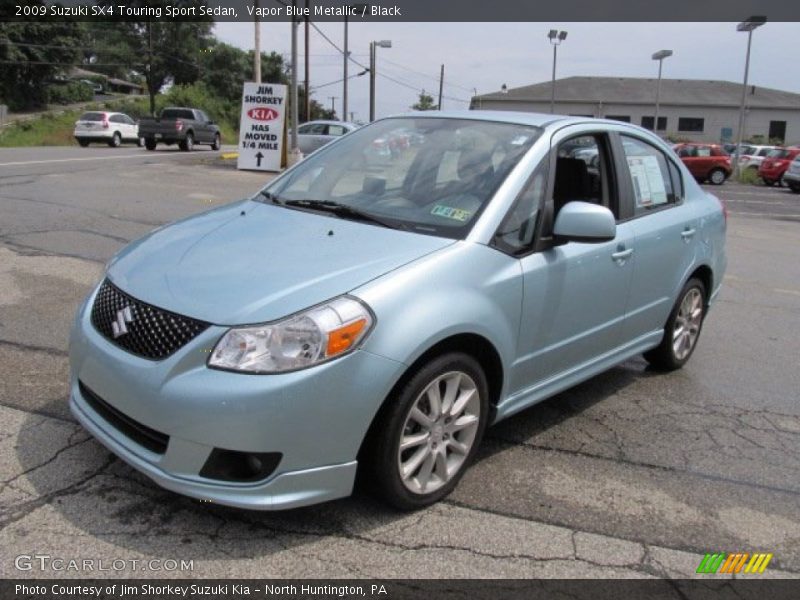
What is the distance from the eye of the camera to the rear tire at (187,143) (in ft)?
99.6

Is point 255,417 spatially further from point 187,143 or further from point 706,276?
point 187,143

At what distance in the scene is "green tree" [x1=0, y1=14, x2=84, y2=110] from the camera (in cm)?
5491

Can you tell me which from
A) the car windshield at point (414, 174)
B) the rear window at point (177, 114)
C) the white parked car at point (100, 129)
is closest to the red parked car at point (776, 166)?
the rear window at point (177, 114)

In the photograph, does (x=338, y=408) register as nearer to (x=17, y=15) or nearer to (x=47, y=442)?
(x=47, y=442)

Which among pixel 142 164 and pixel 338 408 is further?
pixel 142 164

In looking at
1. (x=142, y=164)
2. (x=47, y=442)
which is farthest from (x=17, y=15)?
(x=47, y=442)

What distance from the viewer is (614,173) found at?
425cm

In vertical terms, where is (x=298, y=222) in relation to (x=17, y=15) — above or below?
below

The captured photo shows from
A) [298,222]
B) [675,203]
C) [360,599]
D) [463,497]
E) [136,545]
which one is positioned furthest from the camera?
[675,203]

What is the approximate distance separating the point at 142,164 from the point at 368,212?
18474 mm

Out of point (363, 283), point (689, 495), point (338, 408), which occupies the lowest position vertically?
point (689, 495)

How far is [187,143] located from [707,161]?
22.5 meters

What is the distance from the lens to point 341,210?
365 centimetres


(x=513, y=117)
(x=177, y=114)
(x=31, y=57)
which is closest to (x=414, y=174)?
(x=513, y=117)
